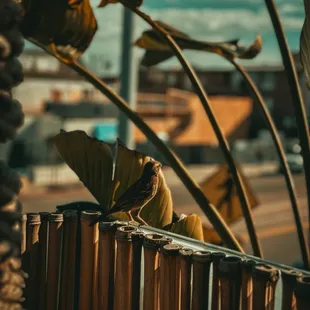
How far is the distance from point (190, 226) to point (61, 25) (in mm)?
1045

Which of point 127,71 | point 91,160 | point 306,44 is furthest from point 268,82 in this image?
point 91,160

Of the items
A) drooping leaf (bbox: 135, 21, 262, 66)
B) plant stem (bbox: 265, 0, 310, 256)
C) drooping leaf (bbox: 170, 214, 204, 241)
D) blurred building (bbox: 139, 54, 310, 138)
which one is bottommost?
drooping leaf (bbox: 170, 214, 204, 241)

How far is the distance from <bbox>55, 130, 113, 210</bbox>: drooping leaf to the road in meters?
13.4

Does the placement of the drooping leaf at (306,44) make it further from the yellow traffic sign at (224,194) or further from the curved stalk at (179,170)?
the yellow traffic sign at (224,194)

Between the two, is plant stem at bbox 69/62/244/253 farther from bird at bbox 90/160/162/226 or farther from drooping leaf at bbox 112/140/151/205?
bird at bbox 90/160/162/226

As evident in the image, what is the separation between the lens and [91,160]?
269 cm

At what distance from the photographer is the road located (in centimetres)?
1831

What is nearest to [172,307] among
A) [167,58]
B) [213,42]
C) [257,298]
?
[257,298]

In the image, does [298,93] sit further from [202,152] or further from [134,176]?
[202,152]

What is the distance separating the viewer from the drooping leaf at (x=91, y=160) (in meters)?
2.66

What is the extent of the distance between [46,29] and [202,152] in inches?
1398

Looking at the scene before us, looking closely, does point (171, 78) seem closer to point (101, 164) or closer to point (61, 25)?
point (61, 25)

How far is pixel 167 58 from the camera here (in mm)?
4043

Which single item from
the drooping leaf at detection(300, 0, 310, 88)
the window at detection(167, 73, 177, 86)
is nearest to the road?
the drooping leaf at detection(300, 0, 310, 88)
